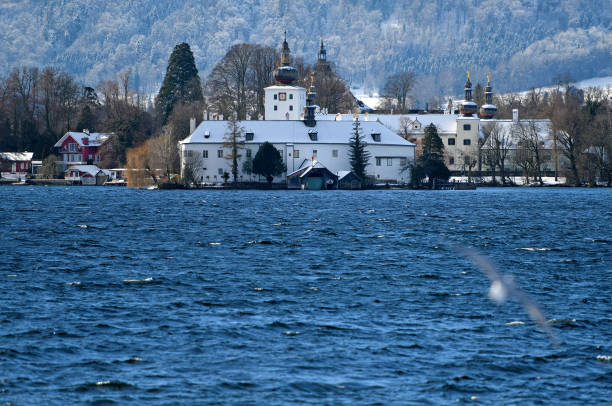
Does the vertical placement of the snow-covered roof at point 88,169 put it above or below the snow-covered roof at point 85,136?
below

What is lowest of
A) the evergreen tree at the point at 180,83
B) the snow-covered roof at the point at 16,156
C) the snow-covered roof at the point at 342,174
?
the snow-covered roof at the point at 342,174

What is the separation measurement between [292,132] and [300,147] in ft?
11.1

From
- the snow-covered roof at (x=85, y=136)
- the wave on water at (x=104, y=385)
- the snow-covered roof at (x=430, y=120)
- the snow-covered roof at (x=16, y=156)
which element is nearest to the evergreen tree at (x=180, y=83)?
the snow-covered roof at (x=85, y=136)

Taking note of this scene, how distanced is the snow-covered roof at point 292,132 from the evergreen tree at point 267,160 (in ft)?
15.9

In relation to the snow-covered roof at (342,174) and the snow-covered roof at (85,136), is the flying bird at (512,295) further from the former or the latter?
the snow-covered roof at (85,136)

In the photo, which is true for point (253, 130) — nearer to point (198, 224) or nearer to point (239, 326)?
point (198, 224)

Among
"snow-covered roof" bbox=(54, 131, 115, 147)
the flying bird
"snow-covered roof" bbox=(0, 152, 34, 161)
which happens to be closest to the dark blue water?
the flying bird

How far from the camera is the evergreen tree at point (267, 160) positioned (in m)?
113

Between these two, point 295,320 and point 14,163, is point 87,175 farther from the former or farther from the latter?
point 295,320

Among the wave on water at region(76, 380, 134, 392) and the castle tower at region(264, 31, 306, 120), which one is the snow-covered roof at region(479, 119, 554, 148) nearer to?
the castle tower at region(264, 31, 306, 120)

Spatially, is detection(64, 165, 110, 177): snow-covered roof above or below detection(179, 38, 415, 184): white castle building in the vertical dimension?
below

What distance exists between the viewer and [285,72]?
13838 cm

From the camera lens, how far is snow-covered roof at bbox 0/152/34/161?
13725cm

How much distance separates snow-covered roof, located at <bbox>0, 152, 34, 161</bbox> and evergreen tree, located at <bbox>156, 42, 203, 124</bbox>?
21446 mm
